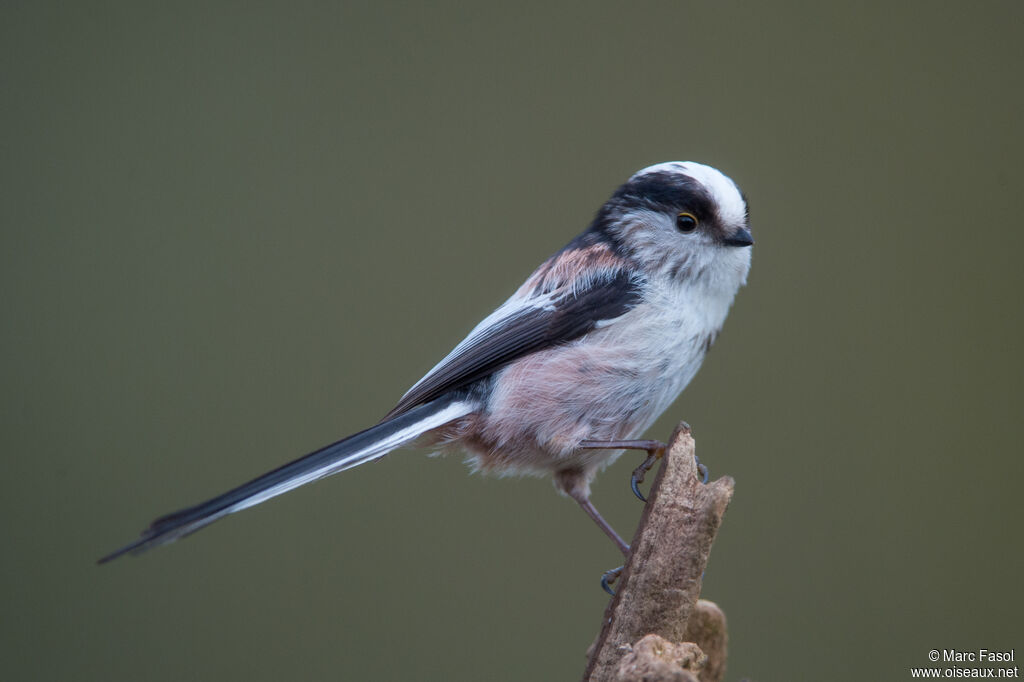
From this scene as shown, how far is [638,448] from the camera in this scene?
1635mm

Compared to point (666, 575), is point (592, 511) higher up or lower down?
higher up

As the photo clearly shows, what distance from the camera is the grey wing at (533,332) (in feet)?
5.69

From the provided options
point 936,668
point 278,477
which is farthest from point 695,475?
point 936,668

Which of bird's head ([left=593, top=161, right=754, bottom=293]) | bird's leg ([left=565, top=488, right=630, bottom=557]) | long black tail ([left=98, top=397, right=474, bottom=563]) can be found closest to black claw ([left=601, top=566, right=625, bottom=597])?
bird's leg ([left=565, top=488, right=630, bottom=557])

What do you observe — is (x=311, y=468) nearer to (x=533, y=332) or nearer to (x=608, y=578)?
(x=533, y=332)

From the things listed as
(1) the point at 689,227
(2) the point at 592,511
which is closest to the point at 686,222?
(1) the point at 689,227

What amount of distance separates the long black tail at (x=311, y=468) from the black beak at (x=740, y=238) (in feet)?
2.14

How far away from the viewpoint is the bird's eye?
5.79ft

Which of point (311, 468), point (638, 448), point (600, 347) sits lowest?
point (311, 468)

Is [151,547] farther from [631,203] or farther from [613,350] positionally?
[631,203]

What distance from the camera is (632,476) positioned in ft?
5.78

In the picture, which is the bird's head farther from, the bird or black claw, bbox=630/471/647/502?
black claw, bbox=630/471/647/502

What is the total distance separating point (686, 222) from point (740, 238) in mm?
119

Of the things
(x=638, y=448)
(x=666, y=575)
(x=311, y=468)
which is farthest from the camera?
(x=638, y=448)
